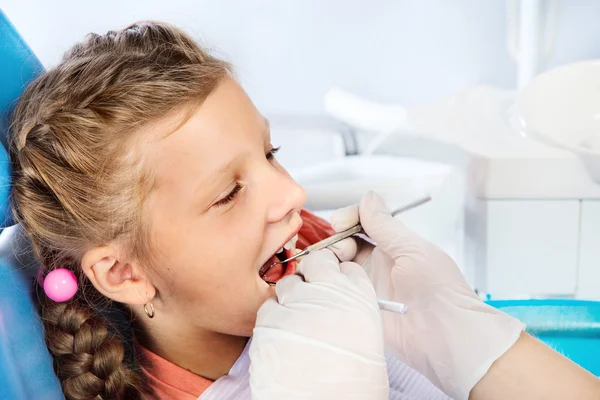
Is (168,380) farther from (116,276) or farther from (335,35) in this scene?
(335,35)

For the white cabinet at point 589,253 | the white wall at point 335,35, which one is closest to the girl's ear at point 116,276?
the white cabinet at point 589,253

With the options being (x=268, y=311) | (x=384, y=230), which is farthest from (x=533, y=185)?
(x=268, y=311)

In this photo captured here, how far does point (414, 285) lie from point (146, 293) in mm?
430

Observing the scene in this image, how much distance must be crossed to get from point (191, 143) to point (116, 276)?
229 mm

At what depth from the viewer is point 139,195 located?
3.07 ft

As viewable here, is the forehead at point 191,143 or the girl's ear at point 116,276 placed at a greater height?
the forehead at point 191,143

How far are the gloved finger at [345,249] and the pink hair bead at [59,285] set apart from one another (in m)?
0.41

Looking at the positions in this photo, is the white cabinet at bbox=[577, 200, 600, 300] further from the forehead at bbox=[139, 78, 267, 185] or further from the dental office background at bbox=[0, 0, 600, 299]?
the forehead at bbox=[139, 78, 267, 185]

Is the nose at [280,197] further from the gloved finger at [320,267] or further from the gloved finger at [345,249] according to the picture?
the gloved finger at [345,249]

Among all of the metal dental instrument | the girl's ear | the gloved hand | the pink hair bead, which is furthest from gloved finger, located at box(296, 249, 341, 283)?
the pink hair bead

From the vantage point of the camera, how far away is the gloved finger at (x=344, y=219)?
47.0 inches

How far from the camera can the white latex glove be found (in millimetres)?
862

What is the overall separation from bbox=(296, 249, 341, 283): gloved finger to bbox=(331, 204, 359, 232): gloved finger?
5.2 inches

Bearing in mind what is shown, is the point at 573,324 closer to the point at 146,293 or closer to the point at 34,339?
the point at 146,293
